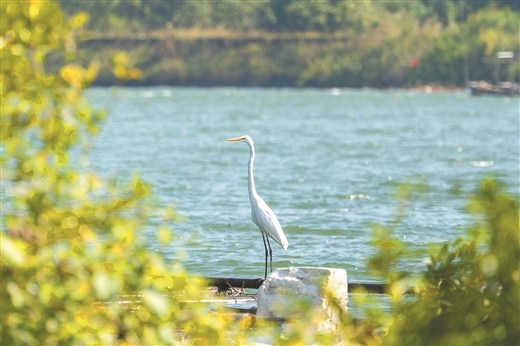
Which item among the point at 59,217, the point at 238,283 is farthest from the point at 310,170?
the point at 59,217

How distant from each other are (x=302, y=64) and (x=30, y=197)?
120 meters

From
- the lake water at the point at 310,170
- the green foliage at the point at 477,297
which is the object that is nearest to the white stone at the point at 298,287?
the lake water at the point at 310,170

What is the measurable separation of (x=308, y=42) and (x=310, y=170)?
98.5 m

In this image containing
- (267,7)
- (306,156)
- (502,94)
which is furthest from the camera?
(267,7)

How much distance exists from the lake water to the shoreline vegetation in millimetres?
43575

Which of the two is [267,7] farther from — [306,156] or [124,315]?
[124,315]

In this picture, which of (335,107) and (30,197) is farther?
(335,107)

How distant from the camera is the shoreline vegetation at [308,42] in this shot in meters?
116

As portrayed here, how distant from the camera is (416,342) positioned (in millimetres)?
3596

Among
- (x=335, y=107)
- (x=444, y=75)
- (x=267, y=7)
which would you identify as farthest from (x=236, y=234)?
(x=267, y=7)

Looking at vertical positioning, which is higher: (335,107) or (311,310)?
(311,310)

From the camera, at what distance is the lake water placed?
1560 centimetres

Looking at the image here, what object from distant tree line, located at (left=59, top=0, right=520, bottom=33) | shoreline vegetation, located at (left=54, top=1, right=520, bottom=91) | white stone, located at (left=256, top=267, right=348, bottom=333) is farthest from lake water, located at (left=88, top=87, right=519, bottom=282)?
distant tree line, located at (left=59, top=0, right=520, bottom=33)

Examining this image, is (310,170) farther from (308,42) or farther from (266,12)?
(266,12)
